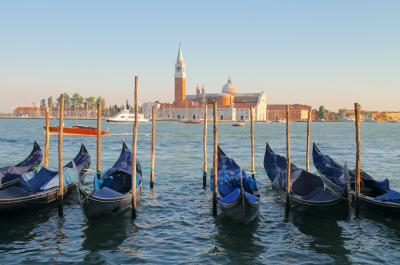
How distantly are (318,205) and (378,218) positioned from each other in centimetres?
112

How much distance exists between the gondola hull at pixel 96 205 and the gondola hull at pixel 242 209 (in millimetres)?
1785

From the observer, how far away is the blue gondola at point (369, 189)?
5.75 metres

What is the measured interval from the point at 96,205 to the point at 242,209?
91.3 inches

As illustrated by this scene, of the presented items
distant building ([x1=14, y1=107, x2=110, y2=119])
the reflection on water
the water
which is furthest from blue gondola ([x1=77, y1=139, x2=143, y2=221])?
distant building ([x1=14, y1=107, x2=110, y2=119])

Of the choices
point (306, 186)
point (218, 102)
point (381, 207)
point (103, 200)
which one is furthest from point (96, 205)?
point (218, 102)

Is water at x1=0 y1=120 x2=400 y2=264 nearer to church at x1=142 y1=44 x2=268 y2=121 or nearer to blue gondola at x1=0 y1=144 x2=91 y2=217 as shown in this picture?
blue gondola at x1=0 y1=144 x2=91 y2=217

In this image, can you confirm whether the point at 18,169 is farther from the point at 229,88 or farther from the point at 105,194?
the point at 229,88

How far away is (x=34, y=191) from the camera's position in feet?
21.1

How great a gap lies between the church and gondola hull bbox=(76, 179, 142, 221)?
61.9m

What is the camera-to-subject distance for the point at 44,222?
569 cm

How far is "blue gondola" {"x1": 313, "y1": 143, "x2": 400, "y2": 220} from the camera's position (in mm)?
5746

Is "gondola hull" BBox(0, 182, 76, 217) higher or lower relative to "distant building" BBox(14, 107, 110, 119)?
lower

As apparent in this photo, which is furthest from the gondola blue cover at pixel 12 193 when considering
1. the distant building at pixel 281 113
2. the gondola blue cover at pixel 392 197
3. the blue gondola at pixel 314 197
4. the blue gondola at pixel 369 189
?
the distant building at pixel 281 113

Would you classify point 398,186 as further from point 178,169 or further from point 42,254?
point 42,254
